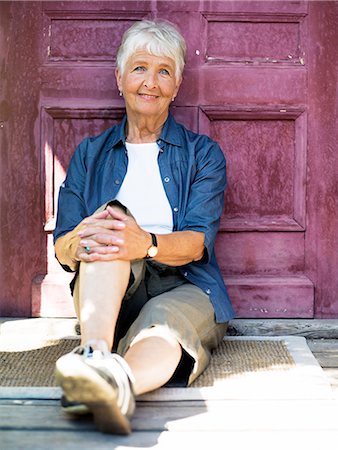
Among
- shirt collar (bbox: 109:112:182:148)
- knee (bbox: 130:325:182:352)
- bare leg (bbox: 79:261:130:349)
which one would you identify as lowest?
knee (bbox: 130:325:182:352)

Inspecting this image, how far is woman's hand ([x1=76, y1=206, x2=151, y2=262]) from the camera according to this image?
2.46 metres

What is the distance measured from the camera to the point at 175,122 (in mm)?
3230

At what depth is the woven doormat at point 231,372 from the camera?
246 cm

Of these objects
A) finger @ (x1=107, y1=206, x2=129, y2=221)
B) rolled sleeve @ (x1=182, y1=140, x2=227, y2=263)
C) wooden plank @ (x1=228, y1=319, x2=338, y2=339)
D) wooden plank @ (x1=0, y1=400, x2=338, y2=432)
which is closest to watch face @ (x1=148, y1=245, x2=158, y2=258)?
finger @ (x1=107, y1=206, x2=129, y2=221)

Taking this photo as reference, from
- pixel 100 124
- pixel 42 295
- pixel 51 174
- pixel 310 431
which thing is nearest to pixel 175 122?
pixel 100 124

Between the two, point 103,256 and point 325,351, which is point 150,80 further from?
point 325,351

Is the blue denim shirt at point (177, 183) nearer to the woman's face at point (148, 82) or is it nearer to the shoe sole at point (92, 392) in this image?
the woman's face at point (148, 82)

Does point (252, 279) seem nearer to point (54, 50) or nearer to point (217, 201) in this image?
point (217, 201)

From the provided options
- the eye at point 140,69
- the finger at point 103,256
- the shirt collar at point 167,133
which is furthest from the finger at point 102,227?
the eye at point 140,69

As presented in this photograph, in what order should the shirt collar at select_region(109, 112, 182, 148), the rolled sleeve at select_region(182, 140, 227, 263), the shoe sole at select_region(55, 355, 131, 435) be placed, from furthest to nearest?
the shirt collar at select_region(109, 112, 182, 148), the rolled sleeve at select_region(182, 140, 227, 263), the shoe sole at select_region(55, 355, 131, 435)

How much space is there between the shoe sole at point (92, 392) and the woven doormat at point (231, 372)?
0.37m

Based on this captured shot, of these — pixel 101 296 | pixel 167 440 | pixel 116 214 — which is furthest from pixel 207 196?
pixel 167 440

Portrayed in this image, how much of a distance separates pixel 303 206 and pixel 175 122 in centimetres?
75

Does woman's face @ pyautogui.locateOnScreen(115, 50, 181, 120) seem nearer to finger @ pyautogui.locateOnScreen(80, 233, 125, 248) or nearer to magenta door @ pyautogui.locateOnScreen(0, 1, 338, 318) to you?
magenta door @ pyautogui.locateOnScreen(0, 1, 338, 318)
